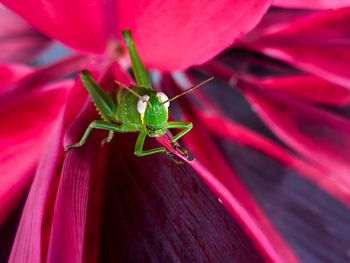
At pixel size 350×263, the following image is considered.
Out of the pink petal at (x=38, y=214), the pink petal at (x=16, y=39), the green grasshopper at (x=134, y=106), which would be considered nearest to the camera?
the pink petal at (x=38, y=214)

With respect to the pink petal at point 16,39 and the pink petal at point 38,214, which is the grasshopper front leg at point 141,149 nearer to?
the pink petal at point 38,214

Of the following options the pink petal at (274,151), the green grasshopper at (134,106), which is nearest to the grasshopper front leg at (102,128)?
the green grasshopper at (134,106)

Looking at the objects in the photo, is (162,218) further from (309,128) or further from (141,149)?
(309,128)

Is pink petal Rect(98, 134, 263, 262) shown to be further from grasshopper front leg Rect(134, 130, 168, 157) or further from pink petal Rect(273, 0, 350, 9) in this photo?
pink petal Rect(273, 0, 350, 9)

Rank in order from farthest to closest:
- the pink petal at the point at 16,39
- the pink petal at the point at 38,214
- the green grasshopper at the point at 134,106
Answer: the pink petal at the point at 16,39 → the green grasshopper at the point at 134,106 → the pink petal at the point at 38,214

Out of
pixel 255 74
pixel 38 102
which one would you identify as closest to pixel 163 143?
pixel 38 102

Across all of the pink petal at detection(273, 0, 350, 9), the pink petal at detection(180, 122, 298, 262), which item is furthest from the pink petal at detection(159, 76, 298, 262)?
the pink petal at detection(273, 0, 350, 9)

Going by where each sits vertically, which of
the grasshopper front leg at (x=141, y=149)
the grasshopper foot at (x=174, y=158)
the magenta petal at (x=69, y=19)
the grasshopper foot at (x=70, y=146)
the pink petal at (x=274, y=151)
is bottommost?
the pink petal at (x=274, y=151)

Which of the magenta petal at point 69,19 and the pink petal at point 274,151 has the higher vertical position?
the magenta petal at point 69,19
